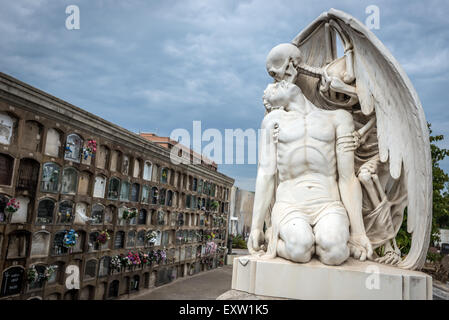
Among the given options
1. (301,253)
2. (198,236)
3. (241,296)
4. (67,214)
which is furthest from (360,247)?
(198,236)

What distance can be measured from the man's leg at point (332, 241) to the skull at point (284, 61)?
1059mm

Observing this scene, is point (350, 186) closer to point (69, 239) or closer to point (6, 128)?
point (6, 128)

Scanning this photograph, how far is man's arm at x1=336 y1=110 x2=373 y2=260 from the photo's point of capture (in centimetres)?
184

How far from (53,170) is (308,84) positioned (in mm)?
5567

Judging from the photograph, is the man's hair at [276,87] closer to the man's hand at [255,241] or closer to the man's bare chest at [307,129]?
the man's bare chest at [307,129]

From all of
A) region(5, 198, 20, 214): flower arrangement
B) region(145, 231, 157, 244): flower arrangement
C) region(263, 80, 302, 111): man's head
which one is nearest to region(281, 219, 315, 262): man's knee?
region(263, 80, 302, 111): man's head

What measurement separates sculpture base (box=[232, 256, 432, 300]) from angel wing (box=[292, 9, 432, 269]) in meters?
0.20

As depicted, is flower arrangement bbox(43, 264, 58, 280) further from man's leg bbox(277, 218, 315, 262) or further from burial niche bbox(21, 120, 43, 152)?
man's leg bbox(277, 218, 315, 262)

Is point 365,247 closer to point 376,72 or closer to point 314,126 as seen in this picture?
point 314,126

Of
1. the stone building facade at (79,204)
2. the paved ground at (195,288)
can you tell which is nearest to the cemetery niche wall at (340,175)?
the stone building facade at (79,204)

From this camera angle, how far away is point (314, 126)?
2.07 m

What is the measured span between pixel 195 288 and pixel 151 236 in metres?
2.53

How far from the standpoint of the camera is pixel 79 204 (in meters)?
7.01

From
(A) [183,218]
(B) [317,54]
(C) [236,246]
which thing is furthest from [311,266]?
(C) [236,246]
